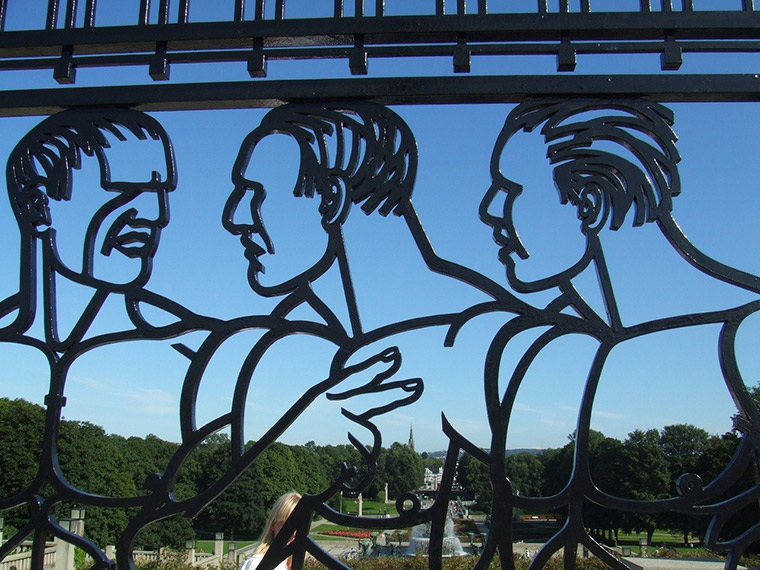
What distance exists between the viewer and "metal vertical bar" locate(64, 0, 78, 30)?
319cm

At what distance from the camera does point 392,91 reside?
3.02 metres

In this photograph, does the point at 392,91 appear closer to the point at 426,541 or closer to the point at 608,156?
the point at 608,156

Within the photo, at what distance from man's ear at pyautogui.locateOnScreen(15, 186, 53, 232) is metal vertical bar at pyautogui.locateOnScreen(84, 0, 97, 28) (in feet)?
2.56

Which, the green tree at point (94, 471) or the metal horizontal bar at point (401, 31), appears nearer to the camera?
the metal horizontal bar at point (401, 31)

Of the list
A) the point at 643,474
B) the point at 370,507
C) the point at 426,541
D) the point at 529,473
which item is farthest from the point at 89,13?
the point at 370,507

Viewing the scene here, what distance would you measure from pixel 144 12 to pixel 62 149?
721 mm

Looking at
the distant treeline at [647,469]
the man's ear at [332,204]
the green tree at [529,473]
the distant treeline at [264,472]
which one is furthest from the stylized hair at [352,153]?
the green tree at [529,473]

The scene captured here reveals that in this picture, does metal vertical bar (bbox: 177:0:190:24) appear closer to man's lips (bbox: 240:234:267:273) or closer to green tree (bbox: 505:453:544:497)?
man's lips (bbox: 240:234:267:273)

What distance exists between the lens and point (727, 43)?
9.71ft

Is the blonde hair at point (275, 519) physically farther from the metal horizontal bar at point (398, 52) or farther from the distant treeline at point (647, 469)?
the distant treeline at point (647, 469)

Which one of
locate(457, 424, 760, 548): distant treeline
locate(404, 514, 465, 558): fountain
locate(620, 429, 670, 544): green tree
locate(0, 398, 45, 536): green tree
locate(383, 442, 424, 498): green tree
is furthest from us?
locate(383, 442, 424, 498): green tree

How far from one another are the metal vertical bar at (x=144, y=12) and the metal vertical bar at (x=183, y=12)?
0.15 meters

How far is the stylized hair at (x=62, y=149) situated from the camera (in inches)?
123

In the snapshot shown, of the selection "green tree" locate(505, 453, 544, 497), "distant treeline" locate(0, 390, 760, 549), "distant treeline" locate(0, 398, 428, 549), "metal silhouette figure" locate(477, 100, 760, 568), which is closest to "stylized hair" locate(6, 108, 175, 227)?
"metal silhouette figure" locate(477, 100, 760, 568)
